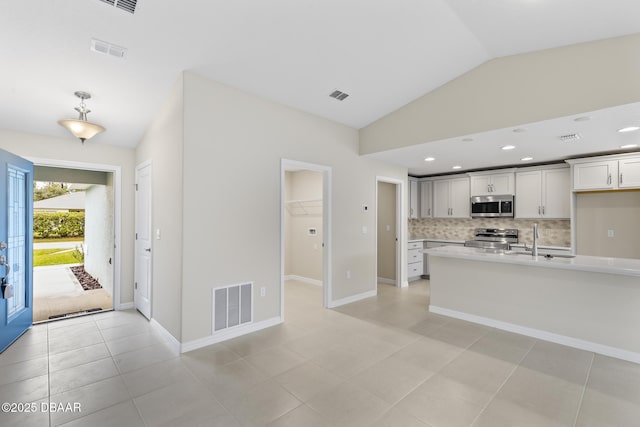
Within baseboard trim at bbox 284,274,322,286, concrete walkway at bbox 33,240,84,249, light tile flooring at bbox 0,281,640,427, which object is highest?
concrete walkway at bbox 33,240,84,249

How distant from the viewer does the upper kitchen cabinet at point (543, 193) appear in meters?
5.33

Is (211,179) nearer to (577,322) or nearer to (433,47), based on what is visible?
(433,47)

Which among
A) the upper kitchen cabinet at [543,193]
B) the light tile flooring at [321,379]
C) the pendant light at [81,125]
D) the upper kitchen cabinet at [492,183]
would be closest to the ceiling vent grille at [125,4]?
the pendant light at [81,125]

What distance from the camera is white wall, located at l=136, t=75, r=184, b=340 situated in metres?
3.18

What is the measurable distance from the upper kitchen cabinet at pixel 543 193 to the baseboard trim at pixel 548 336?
9.40 feet

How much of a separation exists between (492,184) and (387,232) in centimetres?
234

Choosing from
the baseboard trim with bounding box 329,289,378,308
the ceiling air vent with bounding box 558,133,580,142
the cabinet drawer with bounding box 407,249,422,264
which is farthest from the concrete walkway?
the ceiling air vent with bounding box 558,133,580,142

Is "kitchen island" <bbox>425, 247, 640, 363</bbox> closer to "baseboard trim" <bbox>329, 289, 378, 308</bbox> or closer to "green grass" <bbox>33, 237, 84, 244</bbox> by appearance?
"baseboard trim" <bbox>329, 289, 378, 308</bbox>

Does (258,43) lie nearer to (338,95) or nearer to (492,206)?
(338,95)

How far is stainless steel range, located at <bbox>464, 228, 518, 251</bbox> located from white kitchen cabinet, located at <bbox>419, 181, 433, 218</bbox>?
1.13m

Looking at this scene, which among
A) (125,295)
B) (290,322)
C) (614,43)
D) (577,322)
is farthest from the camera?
(125,295)

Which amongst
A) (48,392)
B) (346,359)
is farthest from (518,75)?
(48,392)

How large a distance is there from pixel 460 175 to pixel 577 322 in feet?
13.0

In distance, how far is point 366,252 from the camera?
5.29m
